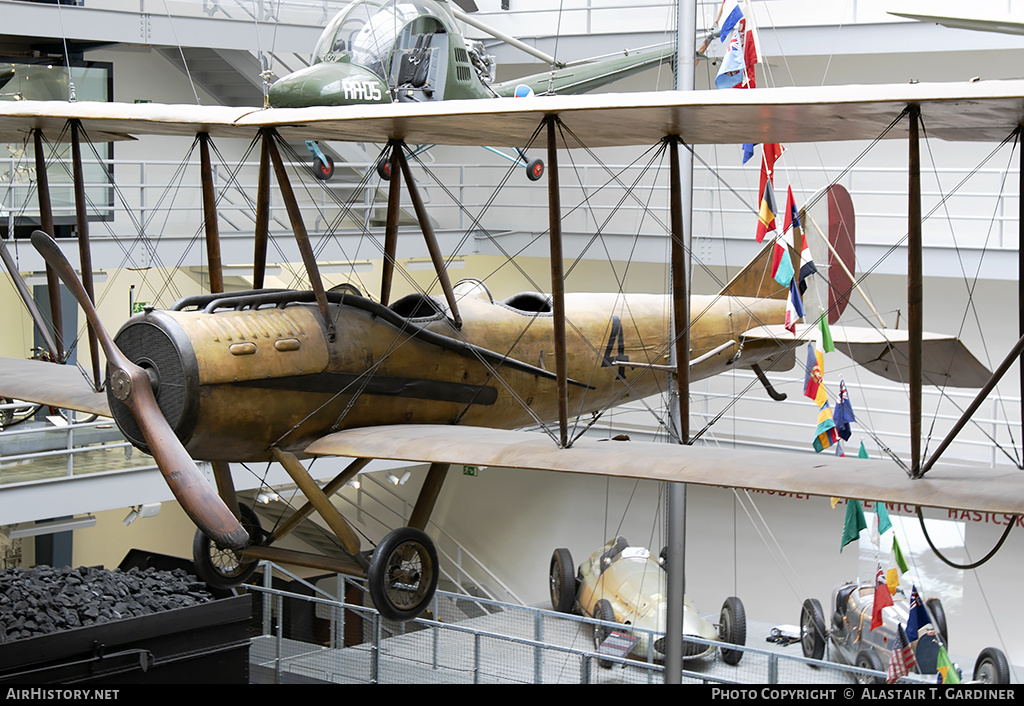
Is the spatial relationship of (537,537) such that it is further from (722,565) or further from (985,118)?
(985,118)

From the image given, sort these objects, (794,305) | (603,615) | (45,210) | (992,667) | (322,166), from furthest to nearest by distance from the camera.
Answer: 1. (603,615)
2. (322,166)
3. (992,667)
4. (794,305)
5. (45,210)

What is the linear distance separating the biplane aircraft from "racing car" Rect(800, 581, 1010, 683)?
2665 mm

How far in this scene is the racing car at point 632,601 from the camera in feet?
30.1

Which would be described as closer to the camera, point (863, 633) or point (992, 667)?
point (992, 667)

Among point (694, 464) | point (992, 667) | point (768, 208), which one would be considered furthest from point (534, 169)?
point (694, 464)

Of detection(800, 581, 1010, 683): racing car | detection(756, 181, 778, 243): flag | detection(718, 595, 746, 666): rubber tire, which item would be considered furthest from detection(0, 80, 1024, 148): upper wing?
detection(718, 595, 746, 666): rubber tire

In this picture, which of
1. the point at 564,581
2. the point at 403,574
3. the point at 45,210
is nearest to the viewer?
the point at 403,574

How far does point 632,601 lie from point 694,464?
5137 millimetres

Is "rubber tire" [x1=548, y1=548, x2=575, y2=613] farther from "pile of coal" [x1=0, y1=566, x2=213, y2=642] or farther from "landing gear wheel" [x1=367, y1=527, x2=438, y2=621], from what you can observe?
"landing gear wheel" [x1=367, y1=527, x2=438, y2=621]

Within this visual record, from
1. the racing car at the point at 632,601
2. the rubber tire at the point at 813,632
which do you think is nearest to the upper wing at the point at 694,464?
the racing car at the point at 632,601

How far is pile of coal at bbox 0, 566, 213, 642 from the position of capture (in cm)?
658

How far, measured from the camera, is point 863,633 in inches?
339

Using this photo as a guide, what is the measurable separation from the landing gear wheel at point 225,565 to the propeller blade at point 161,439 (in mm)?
1092

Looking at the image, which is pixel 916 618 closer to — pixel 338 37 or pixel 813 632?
pixel 813 632
